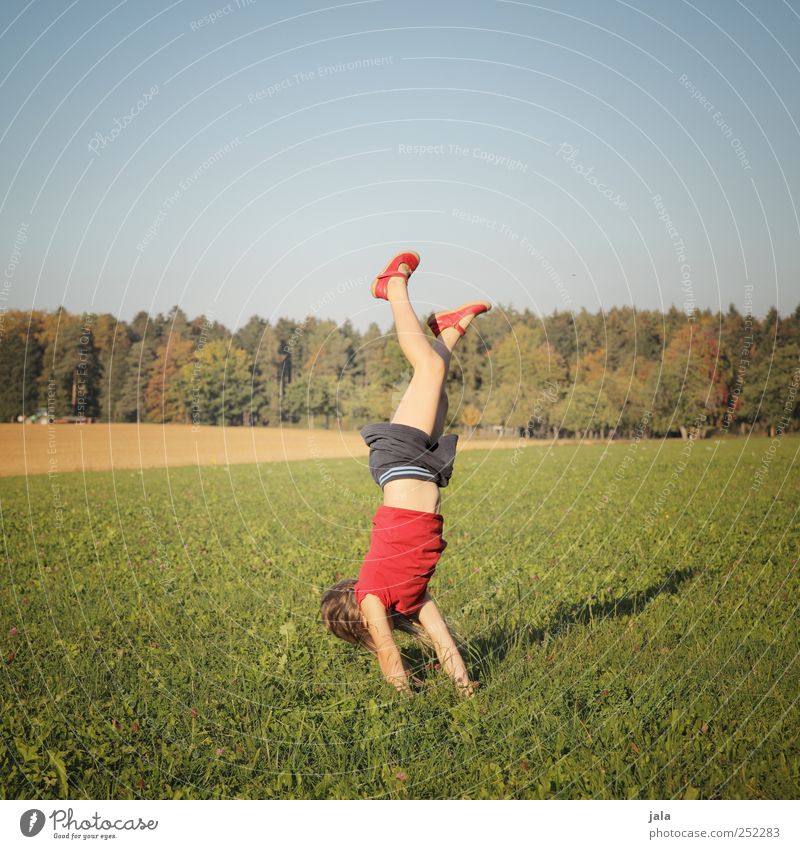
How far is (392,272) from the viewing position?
5.34 m

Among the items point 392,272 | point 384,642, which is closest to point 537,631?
point 384,642

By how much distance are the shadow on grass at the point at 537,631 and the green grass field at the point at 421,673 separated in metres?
0.03

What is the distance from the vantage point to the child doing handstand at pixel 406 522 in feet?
16.3

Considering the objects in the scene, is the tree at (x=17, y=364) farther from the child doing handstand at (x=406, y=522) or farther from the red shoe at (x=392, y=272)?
the child doing handstand at (x=406, y=522)

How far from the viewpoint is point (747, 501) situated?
16.3 m

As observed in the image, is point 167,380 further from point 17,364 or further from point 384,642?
point 384,642

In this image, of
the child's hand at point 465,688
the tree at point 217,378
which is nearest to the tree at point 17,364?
the tree at point 217,378

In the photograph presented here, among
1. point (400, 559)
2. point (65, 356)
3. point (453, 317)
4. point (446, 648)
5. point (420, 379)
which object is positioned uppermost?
point (65, 356)

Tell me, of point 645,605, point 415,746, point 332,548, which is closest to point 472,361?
point 332,548

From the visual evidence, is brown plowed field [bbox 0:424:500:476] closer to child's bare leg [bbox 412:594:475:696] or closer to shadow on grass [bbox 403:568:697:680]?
shadow on grass [bbox 403:568:697:680]

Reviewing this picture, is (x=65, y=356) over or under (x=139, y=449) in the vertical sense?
over

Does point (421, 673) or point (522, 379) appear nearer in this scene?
point (421, 673)

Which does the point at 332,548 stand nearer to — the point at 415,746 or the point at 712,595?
the point at 712,595

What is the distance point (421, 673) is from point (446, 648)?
0.70 metres
